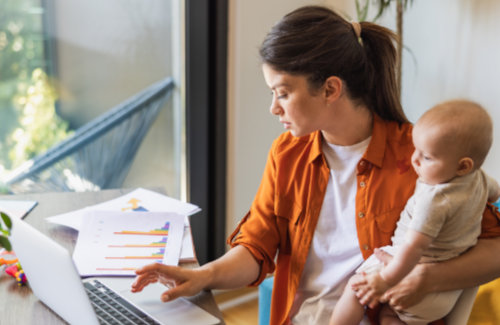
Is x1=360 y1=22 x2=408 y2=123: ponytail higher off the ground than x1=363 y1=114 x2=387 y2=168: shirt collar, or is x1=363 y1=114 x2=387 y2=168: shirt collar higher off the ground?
x1=360 y1=22 x2=408 y2=123: ponytail

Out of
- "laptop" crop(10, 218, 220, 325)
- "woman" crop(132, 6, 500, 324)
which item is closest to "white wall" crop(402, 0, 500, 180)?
"woman" crop(132, 6, 500, 324)

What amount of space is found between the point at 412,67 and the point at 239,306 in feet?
4.53

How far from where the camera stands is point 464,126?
43.5 inches

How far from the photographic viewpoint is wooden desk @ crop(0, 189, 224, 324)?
3.42ft

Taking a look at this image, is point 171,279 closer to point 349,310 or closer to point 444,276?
point 349,310

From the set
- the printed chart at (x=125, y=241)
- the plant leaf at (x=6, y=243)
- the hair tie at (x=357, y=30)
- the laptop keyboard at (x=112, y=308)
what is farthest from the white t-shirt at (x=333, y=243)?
the plant leaf at (x=6, y=243)

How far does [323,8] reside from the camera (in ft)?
4.23

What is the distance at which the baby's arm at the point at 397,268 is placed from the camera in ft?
3.76

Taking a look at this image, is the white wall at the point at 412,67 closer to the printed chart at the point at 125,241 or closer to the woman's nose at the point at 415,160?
the woman's nose at the point at 415,160

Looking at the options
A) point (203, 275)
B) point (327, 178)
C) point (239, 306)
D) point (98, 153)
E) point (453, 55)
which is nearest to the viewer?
point (203, 275)

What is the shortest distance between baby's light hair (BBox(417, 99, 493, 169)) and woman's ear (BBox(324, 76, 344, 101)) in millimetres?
240

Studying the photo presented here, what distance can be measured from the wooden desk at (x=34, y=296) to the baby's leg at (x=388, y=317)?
41 centimetres

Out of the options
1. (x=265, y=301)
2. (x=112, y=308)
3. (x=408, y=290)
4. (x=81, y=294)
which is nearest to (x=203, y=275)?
(x=112, y=308)

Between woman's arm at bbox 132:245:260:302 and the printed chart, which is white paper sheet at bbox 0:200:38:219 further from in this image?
woman's arm at bbox 132:245:260:302
